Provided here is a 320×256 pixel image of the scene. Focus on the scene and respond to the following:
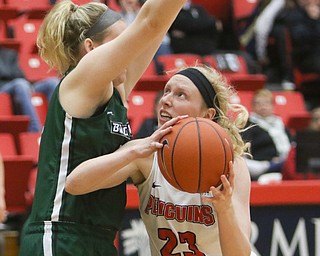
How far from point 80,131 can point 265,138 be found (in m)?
4.72

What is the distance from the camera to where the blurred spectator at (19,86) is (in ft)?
25.1

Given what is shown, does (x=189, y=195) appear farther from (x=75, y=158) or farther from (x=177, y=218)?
(x=75, y=158)

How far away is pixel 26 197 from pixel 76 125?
111 inches

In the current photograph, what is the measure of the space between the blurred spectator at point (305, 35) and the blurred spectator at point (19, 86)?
3220mm

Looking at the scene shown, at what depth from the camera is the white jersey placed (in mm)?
3547

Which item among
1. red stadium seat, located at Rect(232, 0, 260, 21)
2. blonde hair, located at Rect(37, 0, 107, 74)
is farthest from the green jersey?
red stadium seat, located at Rect(232, 0, 260, 21)

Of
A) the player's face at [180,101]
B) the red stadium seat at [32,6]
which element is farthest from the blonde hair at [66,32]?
the red stadium seat at [32,6]

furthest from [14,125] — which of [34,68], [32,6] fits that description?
[32,6]

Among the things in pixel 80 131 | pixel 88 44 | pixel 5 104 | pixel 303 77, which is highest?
pixel 303 77

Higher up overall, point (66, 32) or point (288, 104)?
point (288, 104)

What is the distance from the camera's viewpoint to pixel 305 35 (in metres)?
10.1

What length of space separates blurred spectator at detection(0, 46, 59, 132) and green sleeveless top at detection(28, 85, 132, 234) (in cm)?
420

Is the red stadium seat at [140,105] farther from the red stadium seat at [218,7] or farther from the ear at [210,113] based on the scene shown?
the ear at [210,113]

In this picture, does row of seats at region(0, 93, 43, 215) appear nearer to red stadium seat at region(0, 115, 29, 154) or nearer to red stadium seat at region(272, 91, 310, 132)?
red stadium seat at region(0, 115, 29, 154)
